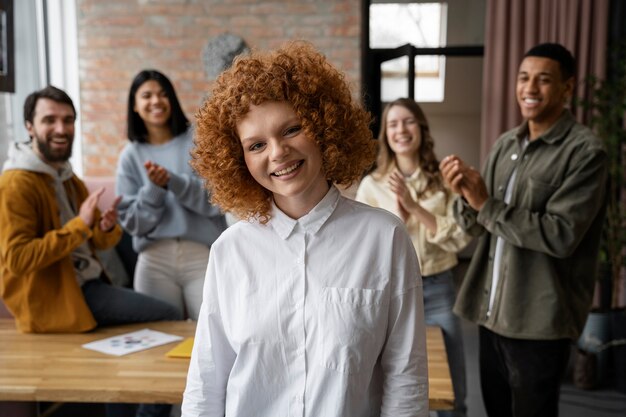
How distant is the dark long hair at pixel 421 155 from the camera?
111 inches

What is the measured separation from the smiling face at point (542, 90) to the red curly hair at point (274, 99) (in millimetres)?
1026

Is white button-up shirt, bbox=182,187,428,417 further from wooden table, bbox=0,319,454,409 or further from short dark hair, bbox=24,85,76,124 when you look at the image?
short dark hair, bbox=24,85,76,124

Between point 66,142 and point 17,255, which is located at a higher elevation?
point 66,142

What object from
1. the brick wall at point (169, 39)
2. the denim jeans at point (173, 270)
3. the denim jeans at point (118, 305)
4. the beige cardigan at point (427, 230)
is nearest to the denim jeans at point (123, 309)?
the denim jeans at point (118, 305)

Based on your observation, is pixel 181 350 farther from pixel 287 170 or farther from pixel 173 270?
pixel 287 170

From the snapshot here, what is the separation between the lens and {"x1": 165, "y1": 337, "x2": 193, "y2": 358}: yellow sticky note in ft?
7.18

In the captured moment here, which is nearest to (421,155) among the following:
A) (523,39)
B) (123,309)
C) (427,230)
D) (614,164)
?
(427,230)

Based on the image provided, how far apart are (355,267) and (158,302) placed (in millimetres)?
1703

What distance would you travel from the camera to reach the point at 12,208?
8.00 feet

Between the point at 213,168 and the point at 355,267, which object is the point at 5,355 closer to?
the point at 213,168

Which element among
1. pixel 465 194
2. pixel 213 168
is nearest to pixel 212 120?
pixel 213 168

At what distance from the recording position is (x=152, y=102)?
2.96m

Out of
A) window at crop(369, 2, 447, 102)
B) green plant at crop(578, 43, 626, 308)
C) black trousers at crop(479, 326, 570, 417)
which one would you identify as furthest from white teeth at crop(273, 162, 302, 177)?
window at crop(369, 2, 447, 102)

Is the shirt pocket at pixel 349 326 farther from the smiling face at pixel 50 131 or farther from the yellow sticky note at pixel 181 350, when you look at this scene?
the smiling face at pixel 50 131
